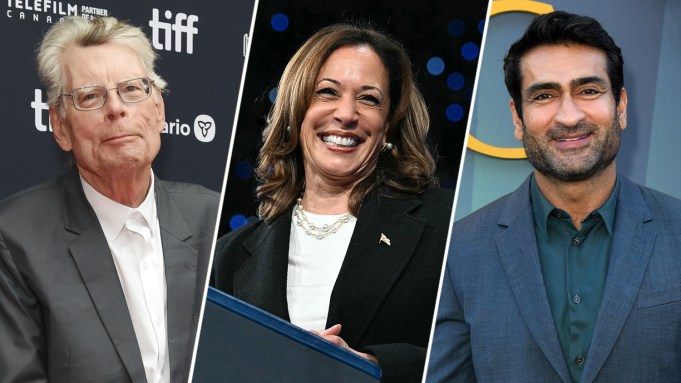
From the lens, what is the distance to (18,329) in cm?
312

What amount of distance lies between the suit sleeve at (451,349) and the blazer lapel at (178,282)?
901 millimetres

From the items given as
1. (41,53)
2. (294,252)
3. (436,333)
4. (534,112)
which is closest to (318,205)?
(294,252)

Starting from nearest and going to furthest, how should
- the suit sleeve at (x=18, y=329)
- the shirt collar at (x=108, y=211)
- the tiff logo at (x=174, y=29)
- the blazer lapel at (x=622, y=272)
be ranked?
the suit sleeve at (x=18, y=329) < the blazer lapel at (x=622, y=272) < the shirt collar at (x=108, y=211) < the tiff logo at (x=174, y=29)

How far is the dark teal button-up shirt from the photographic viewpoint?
10.8 feet

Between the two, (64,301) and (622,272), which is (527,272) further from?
(64,301)

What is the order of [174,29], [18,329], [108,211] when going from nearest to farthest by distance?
[18,329] < [108,211] < [174,29]

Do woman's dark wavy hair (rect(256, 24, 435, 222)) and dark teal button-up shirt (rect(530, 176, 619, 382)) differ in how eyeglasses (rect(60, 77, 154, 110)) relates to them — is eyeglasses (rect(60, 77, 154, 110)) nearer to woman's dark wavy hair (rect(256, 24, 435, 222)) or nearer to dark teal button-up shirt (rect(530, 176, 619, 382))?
woman's dark wavy hair (rect(256, 24, 435, 222))

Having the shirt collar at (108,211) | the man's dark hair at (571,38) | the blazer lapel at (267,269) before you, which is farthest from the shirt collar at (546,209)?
the shirt collar at (108,211)

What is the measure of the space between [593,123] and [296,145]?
1.10 metres

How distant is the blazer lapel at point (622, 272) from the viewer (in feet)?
10.5

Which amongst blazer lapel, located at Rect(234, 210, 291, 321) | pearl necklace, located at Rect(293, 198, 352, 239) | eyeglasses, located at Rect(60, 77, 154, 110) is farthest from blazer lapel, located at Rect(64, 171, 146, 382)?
pearl necklace, located at Rect(293, 198, 352, 239)

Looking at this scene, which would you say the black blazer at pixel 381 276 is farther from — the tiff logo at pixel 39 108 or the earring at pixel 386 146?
the tiff logo at pixel 39 108

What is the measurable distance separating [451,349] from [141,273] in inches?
46.4

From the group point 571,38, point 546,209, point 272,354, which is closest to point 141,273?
point 272,354
